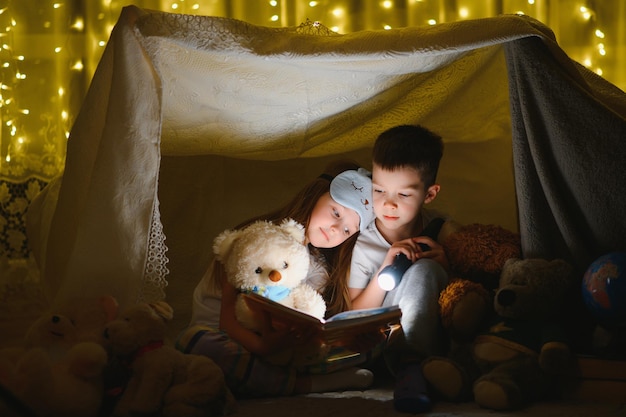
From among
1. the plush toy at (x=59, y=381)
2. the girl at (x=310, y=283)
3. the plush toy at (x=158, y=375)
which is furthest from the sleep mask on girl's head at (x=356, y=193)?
the plush toy at (x=59, y=381)

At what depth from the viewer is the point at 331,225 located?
5.79 ft

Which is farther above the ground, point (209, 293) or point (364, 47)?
point (364, 47)

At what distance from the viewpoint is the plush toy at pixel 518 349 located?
134 cm

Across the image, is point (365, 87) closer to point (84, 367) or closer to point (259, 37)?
point (259, 37)

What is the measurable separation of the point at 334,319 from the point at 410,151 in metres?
0.50

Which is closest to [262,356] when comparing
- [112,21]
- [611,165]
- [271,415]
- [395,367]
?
[271,415]

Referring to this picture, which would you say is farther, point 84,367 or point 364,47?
point 364,47

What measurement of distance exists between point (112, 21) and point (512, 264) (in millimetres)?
1766

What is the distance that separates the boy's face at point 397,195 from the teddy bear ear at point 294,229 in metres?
0.23

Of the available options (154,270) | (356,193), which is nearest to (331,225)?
(356,193)

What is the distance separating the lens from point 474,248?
1620 millimetres

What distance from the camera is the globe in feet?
4.42

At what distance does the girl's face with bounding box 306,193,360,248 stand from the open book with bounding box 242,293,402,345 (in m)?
0.31

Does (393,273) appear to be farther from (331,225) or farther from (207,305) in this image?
(207,305)
